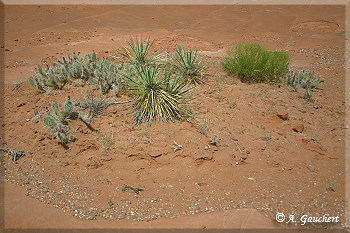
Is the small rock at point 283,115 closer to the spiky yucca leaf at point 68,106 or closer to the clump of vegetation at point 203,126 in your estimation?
the clump of vegetation at point 203,126

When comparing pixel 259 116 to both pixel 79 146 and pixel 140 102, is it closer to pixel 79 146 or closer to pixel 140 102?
pixel 140 102

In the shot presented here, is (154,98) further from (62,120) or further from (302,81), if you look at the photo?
(302,81)

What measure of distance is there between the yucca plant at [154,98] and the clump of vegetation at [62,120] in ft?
3.15

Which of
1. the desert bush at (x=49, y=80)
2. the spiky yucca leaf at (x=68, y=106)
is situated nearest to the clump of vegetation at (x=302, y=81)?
the spiky yucca leaf at (x=68, y=106)

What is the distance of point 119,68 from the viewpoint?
20.1 ft

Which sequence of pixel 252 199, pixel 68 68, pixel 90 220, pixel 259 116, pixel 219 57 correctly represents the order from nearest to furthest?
pixel 90 220
pixel 252 199
pixel 259 116
pixel 68 68
pixel 219 57

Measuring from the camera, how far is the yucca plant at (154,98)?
5039 mm

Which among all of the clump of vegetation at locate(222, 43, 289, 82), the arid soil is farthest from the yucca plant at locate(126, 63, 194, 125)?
the clump of vegetation at locate(222, 43, 289, 82)

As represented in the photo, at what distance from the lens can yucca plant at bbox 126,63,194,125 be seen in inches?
198

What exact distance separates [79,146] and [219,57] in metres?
5.28

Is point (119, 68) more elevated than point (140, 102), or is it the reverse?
point (119, 68)

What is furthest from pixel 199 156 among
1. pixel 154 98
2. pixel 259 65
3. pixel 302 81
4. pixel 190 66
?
pixel 302 81

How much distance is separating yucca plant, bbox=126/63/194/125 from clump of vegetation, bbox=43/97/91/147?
3.15 ft

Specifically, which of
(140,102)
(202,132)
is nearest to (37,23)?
(140,102)
